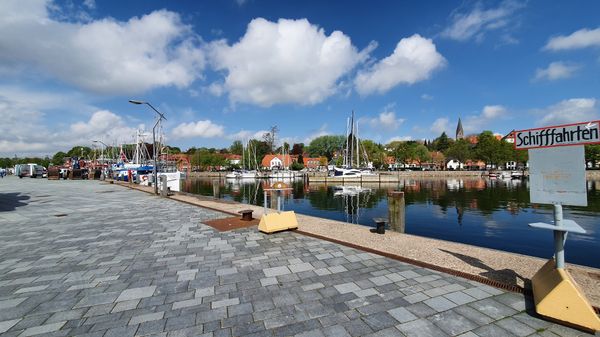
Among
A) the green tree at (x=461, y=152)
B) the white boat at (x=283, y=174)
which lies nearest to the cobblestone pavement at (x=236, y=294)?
the white boat at (x=283, y=174)

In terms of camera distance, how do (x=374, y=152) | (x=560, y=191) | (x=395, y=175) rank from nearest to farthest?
(x=560, y=191) < (x=395, y=175) < (x=374, y=152)

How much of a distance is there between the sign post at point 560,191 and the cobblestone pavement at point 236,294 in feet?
0.89

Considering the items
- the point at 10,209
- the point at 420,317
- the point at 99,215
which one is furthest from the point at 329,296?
the point at 10,209

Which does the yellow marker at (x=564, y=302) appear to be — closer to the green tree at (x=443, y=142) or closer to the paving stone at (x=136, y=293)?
the paving stone at (x=136, y=293)

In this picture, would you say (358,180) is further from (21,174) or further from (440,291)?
(21,174)

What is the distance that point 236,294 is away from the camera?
4719 mm

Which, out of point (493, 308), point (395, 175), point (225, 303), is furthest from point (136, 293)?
point (395, 175)

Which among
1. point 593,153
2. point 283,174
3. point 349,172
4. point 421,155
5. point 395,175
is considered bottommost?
point 395,175

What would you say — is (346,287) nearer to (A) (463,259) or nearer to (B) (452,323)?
(B) (452,323)

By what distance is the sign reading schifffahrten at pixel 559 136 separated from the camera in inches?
153

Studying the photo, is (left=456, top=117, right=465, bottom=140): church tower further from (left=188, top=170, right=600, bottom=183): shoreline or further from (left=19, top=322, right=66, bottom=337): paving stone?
(left=19, top=322, right=66, bottom=337): paving stone

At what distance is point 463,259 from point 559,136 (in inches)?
→ 131

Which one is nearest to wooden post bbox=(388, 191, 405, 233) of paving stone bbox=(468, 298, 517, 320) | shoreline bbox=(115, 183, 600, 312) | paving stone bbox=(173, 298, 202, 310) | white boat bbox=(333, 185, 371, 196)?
shoreline bbox=(115, 183, 600, 312)

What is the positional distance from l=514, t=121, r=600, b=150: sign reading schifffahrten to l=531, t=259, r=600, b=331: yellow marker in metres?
1.94
